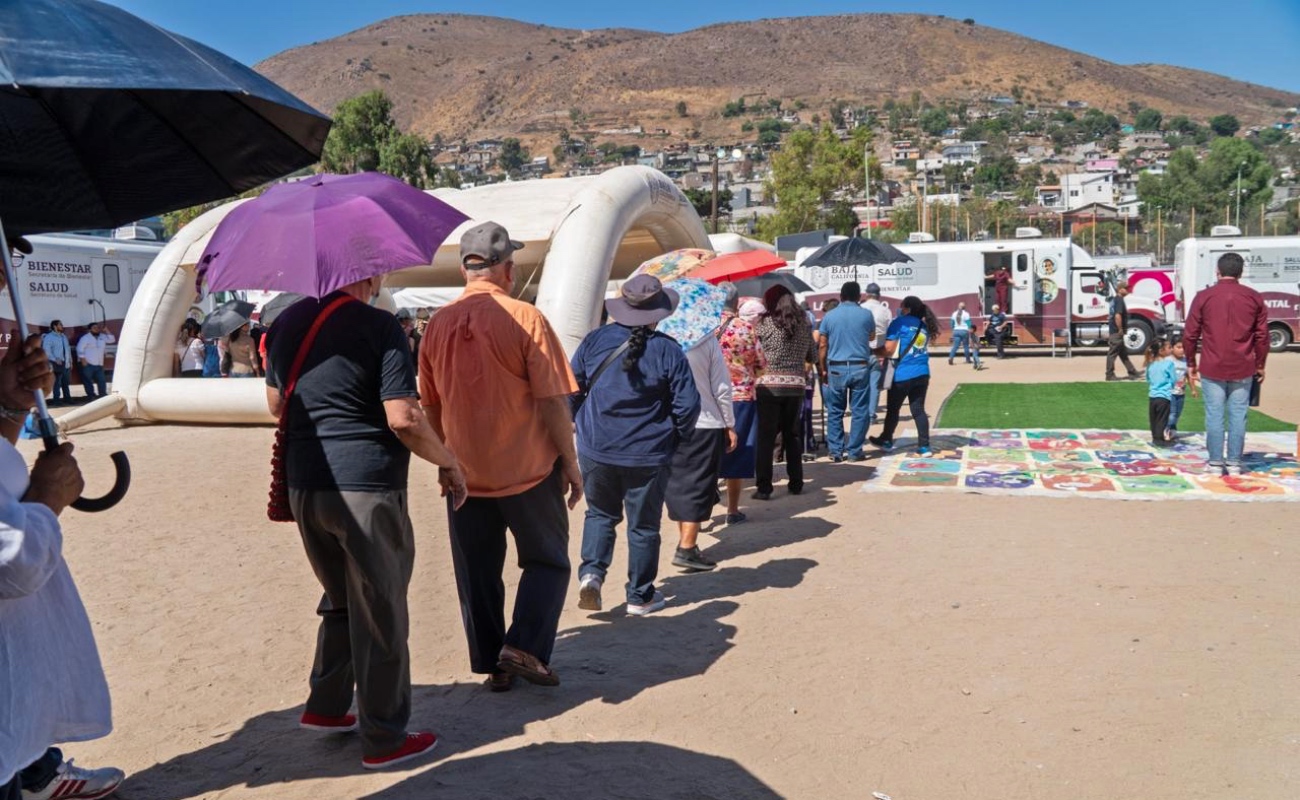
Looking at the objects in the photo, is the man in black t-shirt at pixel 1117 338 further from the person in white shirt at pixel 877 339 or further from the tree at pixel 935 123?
the tree at pixel 935 123

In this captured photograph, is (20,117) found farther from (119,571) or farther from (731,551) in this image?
(731,551)

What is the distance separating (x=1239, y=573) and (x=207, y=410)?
11.9m

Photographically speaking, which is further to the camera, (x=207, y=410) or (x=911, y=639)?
(x=207, y=410)

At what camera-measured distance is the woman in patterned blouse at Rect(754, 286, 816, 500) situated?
29.0ft

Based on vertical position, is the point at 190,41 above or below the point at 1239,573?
above

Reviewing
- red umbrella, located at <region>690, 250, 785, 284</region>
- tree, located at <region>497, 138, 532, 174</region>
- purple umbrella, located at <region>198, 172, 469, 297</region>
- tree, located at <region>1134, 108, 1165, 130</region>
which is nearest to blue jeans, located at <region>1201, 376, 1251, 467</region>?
red umbrella, located at <region>690, 250, 785, 284</region>

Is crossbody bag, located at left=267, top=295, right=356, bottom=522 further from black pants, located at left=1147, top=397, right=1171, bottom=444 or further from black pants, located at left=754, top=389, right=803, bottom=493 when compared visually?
black pants, located at left=1147, top=397, right=1171, bottom=444

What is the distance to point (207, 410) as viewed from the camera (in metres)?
14.0

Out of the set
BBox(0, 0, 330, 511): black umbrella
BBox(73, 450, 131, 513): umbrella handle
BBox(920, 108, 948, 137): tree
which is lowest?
BBox(73, 450, 131, 513): umbrella handle

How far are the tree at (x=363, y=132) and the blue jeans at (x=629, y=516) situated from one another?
44.7 m

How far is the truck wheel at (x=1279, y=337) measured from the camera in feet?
76.9

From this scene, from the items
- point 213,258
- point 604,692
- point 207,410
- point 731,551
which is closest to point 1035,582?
point 731,551

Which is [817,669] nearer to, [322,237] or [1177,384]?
[322,237]

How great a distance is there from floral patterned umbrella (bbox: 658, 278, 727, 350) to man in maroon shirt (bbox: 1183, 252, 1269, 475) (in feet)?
15.0
